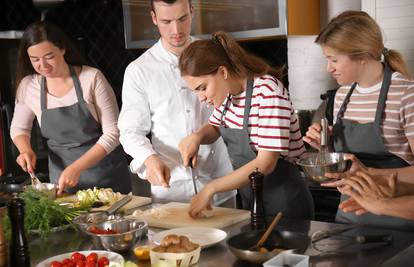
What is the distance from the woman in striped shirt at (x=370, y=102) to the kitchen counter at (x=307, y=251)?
244mm

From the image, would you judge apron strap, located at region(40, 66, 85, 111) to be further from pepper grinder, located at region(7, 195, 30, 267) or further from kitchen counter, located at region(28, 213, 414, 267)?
pepper grinder, located at region(7, 195, 30, 267)

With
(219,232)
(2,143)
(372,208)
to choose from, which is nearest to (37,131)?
(2,143)

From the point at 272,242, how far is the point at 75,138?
1584 millimetres

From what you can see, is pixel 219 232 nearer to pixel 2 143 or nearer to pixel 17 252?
pixel 17 252

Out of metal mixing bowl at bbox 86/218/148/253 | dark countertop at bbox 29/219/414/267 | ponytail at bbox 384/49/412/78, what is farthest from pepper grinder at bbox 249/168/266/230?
ponytail at bbox 384/49/412/78

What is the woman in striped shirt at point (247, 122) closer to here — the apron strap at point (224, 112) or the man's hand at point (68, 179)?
the apron strap at point (224, 112)

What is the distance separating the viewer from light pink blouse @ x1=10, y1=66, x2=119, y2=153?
285cm

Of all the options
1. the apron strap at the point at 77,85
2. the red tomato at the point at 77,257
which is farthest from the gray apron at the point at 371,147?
the apron strap at the point at 77,85

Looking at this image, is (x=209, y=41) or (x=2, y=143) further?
(x=2, y=143)

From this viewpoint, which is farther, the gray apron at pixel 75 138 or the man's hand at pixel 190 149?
the gray apron at pixel 75 138

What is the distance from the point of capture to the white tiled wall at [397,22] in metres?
2.83

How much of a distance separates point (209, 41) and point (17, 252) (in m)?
1.05

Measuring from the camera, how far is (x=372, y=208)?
5.70ft

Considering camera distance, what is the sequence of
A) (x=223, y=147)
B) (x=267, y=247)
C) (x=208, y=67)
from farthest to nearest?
1. (x=223, y=147)
2. (x=208, y=67)
3. (x=267, y=247)
